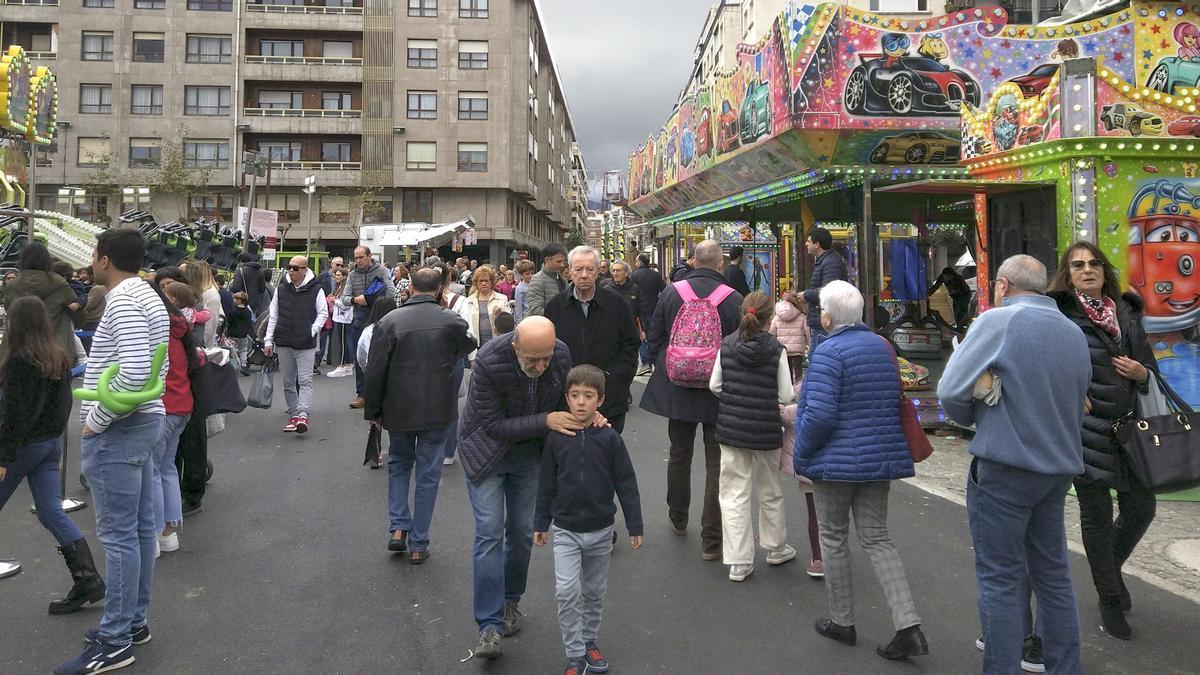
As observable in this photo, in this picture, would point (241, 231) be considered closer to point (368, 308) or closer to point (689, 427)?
point (368, 308)

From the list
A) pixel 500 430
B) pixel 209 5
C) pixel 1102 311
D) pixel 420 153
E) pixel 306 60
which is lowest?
pixel 500 430

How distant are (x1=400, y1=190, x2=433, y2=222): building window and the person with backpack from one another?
3970 centimetres

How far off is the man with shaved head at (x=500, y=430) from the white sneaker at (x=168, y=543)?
2486mm

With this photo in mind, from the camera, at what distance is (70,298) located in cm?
581

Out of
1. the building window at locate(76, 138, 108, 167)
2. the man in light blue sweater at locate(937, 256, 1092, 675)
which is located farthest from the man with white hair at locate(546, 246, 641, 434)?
the building window at locate(76, 138, 108, 167)

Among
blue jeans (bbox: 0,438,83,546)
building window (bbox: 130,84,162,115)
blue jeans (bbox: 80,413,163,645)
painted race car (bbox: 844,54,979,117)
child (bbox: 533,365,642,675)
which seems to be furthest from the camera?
building window (bbox: 130,84,162,115)

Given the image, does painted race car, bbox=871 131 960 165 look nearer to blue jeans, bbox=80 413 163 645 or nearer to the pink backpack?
the pink backpack

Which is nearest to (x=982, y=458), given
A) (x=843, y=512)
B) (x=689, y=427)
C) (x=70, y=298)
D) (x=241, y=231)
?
(x=843, y=512)

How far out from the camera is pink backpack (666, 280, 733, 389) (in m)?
4.87

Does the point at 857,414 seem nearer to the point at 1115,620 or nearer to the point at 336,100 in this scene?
the point at 1115,620

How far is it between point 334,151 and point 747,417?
43071 mm

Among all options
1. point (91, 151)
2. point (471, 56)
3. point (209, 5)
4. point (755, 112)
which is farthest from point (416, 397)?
point (91, 151)

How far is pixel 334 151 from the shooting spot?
43156 mm

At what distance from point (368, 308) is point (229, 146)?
3707cm
